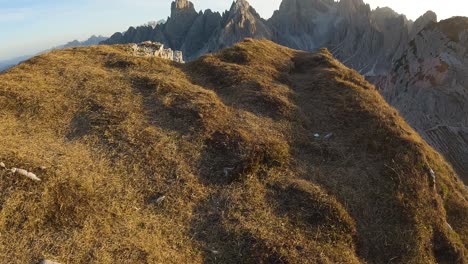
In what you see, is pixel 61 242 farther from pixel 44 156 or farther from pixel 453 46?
pixel 453 46

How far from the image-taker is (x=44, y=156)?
1369 cm

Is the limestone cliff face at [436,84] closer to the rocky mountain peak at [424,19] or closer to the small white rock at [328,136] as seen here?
the rocky mountain peak at [424,19]

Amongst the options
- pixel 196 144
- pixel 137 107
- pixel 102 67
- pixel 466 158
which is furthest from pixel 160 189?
pixel 466 158

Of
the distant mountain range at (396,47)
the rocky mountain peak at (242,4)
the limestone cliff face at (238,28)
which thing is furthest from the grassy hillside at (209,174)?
the rocky mountain peak at (242,4)

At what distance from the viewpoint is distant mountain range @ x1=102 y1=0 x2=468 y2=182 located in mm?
62719

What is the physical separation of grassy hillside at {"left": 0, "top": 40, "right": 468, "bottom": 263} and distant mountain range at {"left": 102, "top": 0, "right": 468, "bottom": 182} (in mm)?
32780

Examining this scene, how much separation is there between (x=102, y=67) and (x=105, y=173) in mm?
11216

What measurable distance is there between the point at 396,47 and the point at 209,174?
13902 cm

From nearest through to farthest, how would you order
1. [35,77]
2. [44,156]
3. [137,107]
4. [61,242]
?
[61,242] → [44,156] → [137,107] → [35,77]

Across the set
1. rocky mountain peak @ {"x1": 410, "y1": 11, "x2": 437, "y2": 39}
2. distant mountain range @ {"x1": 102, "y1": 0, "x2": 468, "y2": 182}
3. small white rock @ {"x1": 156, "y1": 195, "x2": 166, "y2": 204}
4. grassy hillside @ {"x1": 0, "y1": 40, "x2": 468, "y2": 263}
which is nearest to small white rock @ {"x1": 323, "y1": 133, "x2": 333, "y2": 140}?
grassy hillside @ {"x1": 0, "y1": 40, "x2": 468, "y2": 263}

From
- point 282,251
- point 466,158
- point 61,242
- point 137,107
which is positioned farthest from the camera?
point 466,158

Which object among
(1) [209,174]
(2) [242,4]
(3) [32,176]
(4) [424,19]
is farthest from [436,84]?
(2) [242,4]

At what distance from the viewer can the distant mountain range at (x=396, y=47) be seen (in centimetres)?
6272

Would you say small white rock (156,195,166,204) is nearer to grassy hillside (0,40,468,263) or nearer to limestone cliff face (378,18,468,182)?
grassy hillside (0,40,468,263)
